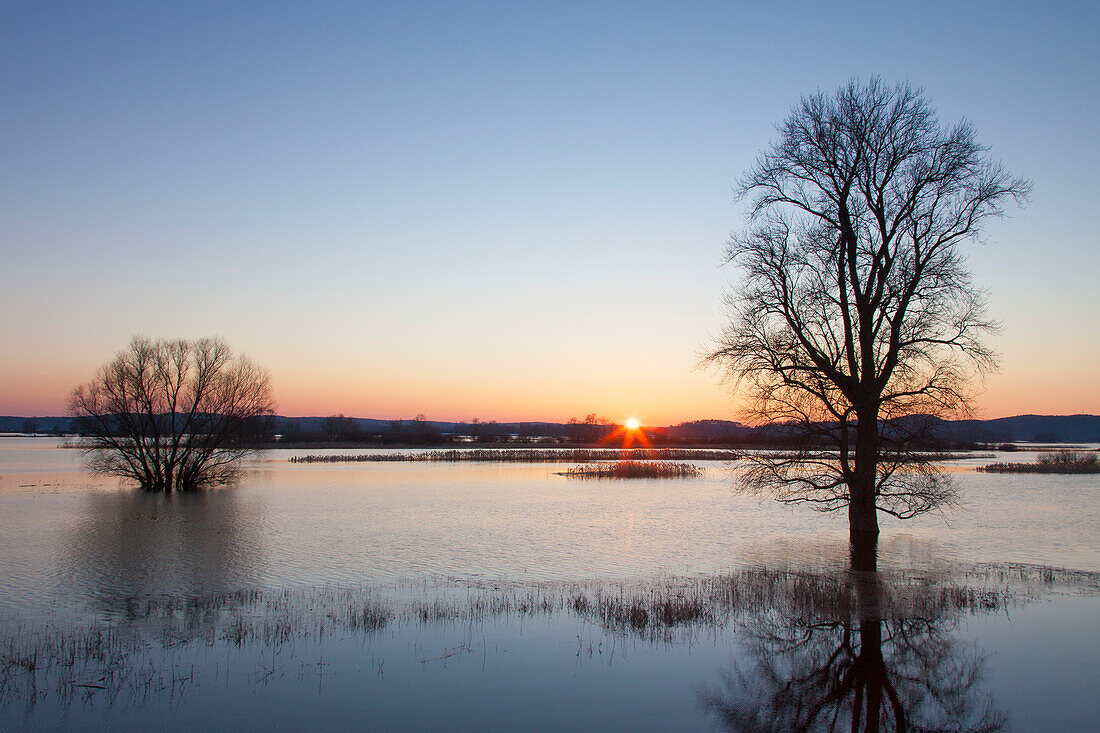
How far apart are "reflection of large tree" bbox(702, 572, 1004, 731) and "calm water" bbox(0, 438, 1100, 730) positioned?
0.07m

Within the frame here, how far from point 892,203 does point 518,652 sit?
15537 mm

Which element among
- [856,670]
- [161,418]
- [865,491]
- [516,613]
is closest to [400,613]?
[516,613]

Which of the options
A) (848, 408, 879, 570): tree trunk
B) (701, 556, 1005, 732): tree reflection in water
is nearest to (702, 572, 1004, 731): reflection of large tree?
(701, 556, 1005, 732): tree reflection in water

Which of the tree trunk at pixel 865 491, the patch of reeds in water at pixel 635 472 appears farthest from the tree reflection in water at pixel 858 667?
the patch of reeds in water at pixel 635 472

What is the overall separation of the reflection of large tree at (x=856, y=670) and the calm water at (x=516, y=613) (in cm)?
7

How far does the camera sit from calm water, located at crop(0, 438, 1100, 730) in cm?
873

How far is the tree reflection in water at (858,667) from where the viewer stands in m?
8.24

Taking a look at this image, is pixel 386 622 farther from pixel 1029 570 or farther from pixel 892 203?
pixel 892 203

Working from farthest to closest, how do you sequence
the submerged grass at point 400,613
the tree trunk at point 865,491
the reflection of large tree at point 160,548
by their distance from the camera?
the tree trunk at point 865,491 < the reflection of large tree at point 160,548 < the submerged grass at point 400,613

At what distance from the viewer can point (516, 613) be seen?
13.4 m

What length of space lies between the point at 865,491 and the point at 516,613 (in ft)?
37.4

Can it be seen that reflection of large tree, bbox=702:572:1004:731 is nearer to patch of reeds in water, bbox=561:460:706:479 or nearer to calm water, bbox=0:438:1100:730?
calm water, bbox=0:438:1100:730

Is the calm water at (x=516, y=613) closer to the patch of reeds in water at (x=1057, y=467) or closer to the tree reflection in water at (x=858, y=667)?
the tree reflection in water at (x=858, y=667)

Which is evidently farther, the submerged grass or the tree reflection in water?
the submerged grass
